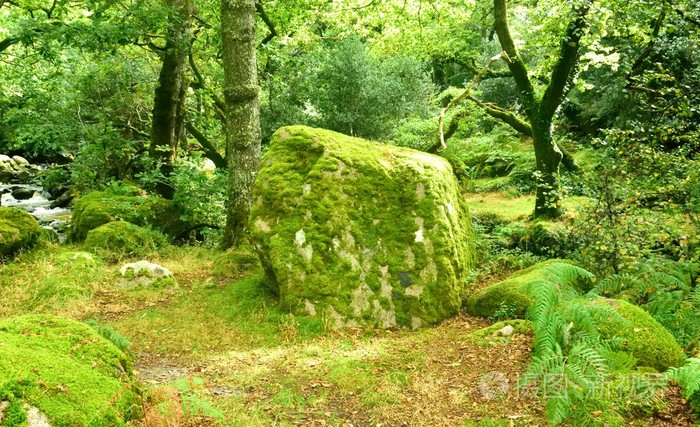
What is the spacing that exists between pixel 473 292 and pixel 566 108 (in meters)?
→ 12.3

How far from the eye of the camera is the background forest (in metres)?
4.39

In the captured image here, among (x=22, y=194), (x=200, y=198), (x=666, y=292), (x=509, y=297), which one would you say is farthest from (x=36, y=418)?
(x=22, y=194)

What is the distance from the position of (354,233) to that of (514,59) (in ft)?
21.4

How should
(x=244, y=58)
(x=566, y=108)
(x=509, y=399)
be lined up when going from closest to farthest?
(x=509, y=399)
(x=244, y=58)
(x=566, y=108)

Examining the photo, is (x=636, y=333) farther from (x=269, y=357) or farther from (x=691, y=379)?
(x=269, y=357)

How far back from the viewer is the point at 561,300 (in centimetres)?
466

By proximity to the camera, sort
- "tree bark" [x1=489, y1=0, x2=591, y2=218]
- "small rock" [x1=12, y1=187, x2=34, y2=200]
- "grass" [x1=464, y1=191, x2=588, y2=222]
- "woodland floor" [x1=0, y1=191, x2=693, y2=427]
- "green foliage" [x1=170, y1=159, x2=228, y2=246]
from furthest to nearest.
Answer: "small rock" [x1=12, y1=187, x2=34, y2=200], "grass" [x1=464, y1=191, x2=588, y2=222], "green foliage" [x1=170, y1=159, x2=228, y2=246], "tree bark" [x1=489, y1=0, x2=591, y2=218], "woodland floor" [x1=0, y1=191, x2=693, y2=427]

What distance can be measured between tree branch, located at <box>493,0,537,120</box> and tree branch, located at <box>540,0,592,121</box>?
0.31m

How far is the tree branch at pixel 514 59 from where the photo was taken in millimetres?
10836

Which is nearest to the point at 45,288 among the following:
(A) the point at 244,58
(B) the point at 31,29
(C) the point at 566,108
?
(B) the point at 31,29

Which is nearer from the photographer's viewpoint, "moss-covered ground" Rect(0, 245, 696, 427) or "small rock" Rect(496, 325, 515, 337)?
"moss-covered ground" Rect(0, 245, 696, 427)

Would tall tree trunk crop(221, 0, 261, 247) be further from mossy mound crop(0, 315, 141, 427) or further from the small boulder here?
mossy mound crop(0, 315, 141, 427)

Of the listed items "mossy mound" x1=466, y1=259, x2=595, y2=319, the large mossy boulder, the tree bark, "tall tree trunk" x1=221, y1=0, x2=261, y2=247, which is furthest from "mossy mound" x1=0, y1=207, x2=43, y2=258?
the tree bark

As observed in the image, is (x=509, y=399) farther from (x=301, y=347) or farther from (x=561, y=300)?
(x=301, y=347)
